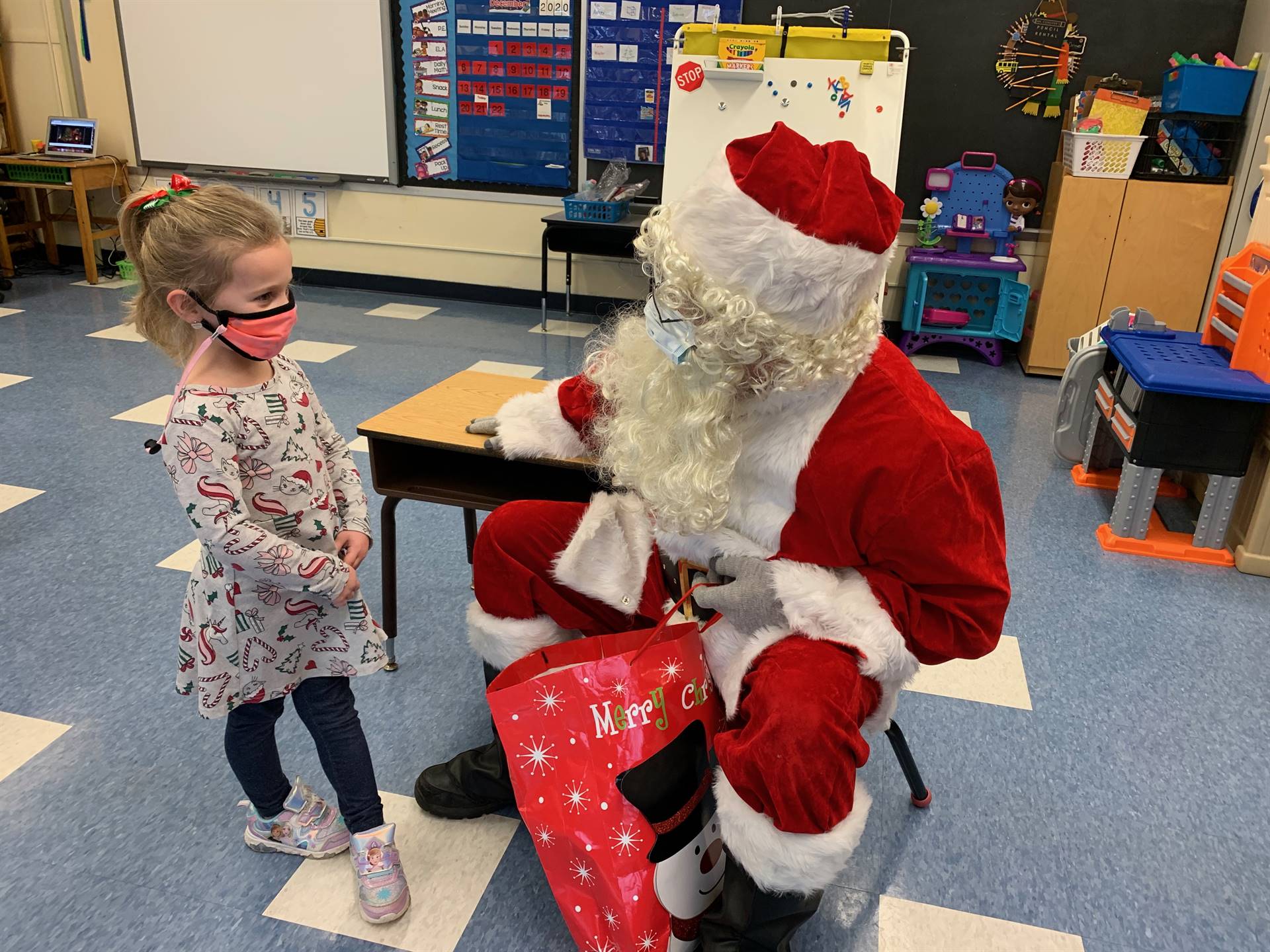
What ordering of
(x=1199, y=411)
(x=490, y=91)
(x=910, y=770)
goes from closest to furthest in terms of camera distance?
(x=910, y=770) < (x=1199, y=411) < (x=490, y=91)

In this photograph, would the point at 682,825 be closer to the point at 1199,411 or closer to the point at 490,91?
the point at 1199,411

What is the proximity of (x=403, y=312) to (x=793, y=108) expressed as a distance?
2338mm

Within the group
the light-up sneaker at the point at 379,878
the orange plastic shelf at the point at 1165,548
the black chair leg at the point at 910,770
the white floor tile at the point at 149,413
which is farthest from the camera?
the white floor tile at the point at 149,413

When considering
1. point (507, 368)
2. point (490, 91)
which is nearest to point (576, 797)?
point (507, 368)

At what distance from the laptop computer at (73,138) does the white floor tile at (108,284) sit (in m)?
0.65

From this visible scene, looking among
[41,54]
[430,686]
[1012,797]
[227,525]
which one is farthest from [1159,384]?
[41,54]

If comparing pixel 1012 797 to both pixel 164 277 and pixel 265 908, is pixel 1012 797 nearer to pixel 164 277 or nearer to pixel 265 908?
pixel 265 908

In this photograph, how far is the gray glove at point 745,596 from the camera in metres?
1.15

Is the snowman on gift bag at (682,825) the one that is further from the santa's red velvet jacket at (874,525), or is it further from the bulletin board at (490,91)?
the bulletin board at (490,91)

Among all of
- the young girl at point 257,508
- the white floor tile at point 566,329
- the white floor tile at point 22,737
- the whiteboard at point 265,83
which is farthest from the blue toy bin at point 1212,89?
the white floor tile at point 22,737

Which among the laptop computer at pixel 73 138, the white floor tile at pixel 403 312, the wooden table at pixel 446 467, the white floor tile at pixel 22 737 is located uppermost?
the laptop computer at pixel 73 138

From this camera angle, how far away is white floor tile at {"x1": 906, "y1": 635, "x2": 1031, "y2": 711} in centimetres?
180

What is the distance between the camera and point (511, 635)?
138 centimetres

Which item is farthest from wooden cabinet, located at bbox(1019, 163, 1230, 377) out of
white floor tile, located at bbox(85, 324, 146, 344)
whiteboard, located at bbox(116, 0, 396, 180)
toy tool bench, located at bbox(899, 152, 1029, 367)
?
white floor tile, located at bbox(85, 324, 146, 344)
